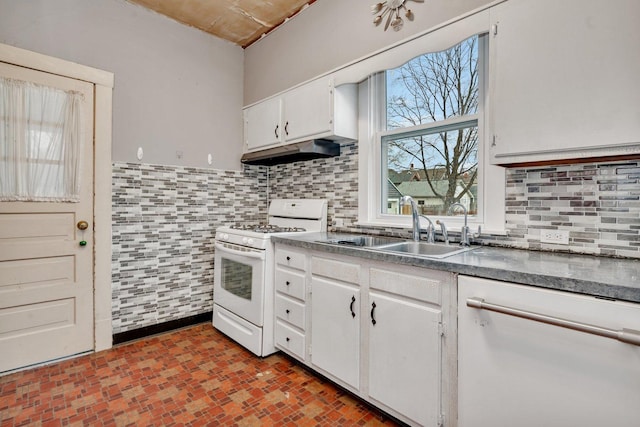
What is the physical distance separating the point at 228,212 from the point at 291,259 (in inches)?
49.2

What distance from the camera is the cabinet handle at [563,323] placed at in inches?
39.3

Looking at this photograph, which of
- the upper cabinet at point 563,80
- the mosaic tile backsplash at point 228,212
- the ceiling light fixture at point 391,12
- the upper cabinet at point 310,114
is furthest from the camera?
the upper cabinet at point 310,114

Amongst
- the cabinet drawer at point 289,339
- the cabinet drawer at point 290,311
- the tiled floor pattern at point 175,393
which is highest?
the cabinet drawer at point 290,311

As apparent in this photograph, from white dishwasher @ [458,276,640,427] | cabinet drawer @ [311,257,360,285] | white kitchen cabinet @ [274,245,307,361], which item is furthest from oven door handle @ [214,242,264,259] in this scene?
white dishwasher @ [458,276,640,427]

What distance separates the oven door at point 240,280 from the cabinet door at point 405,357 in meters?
0.97

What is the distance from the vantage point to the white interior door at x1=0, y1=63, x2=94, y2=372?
2.20 meters

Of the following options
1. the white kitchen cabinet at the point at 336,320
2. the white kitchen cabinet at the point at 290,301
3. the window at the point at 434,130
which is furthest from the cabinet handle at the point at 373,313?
the window at the point at 434,130

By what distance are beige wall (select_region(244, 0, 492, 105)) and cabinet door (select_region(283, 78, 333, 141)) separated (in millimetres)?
160

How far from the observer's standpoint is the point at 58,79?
234 cm

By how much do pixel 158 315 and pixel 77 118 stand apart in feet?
5.52

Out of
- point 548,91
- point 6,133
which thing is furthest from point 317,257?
point 6,133

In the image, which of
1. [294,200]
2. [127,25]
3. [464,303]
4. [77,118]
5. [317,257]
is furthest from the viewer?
[294,200]

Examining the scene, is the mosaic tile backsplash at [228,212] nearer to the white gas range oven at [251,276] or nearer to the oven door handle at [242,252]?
the white gas range oven at [251,276]

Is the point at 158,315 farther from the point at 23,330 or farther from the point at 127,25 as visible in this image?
the point at 127,25
